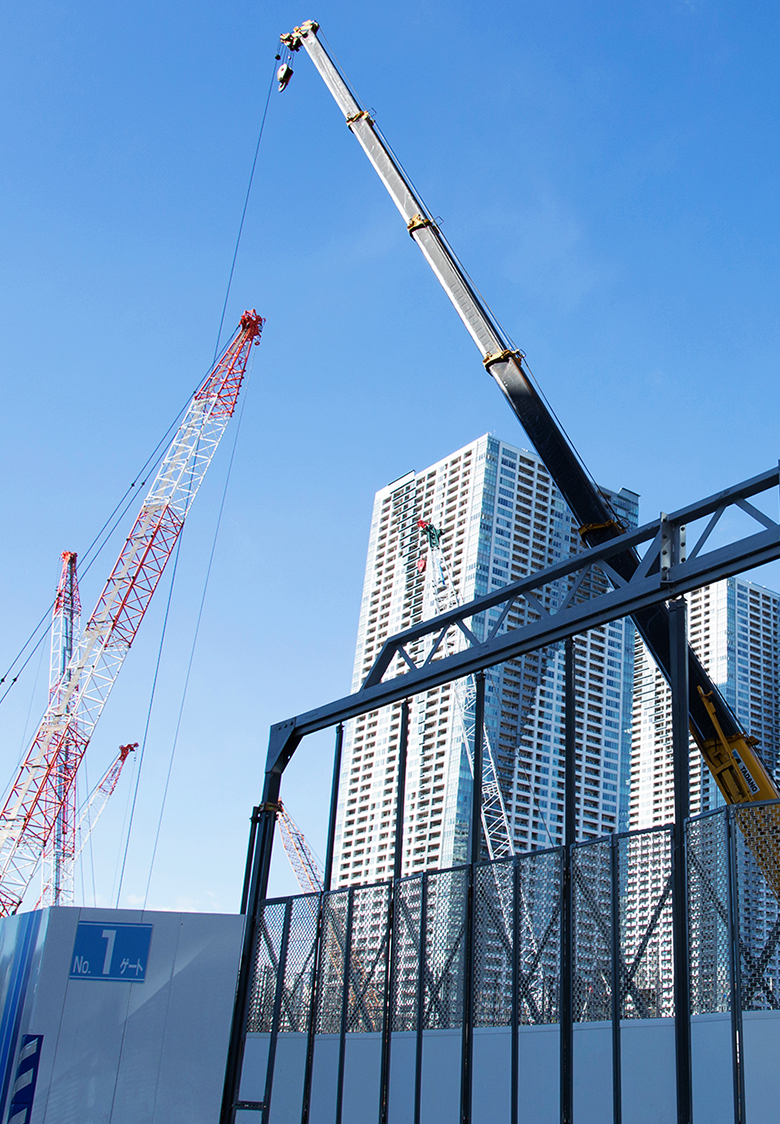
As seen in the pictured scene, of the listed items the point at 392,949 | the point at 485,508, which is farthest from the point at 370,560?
the point at 392,949

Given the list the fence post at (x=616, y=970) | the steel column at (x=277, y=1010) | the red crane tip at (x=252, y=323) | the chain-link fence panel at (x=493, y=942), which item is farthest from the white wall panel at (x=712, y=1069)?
A: the red crane tip at (x=252, y=323)

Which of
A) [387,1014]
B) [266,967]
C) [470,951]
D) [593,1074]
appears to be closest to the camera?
[593,1074]

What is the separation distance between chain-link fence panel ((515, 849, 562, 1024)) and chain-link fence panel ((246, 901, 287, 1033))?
522cm

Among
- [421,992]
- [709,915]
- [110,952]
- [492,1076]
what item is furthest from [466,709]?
[709,915]

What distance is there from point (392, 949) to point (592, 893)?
3740 millimetres

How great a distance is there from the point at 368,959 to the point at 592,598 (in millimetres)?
5825

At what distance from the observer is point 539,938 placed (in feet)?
40.7

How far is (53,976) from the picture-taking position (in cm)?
1420

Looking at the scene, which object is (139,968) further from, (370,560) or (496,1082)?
(370,560)

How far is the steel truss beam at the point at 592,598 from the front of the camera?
1225 cm

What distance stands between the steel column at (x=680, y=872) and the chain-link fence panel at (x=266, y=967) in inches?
300

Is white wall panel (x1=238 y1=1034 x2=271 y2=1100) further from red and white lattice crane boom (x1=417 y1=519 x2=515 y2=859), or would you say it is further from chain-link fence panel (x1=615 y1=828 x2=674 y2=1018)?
red and white lattice crane boom (x1=417 y1=519 x2=515 y2=859)

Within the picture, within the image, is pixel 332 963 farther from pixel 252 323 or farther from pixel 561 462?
pixel 252 323

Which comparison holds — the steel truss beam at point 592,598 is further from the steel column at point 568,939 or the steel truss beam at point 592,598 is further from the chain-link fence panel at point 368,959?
the chain-link fence panel at point 368,959
